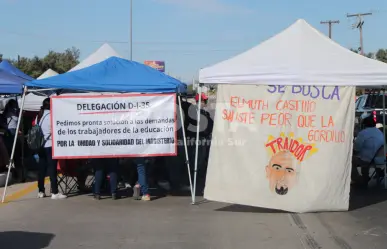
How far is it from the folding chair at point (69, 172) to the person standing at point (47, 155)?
285 millimetres

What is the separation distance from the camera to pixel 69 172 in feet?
30.3

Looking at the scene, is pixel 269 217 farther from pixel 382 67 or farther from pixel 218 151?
pixel 382 67

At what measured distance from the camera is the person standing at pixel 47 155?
8.68m

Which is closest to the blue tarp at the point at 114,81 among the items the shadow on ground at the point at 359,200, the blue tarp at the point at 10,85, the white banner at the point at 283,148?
the white banner at the point at 283,148

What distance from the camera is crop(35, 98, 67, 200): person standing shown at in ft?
28.5

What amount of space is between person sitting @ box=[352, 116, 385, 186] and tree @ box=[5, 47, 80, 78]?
145 ft

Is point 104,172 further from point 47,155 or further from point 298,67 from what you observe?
point 298,67

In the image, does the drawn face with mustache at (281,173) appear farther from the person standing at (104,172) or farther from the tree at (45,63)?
the tree at (45,63)

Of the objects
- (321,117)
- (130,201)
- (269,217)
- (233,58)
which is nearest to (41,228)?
(130,201)

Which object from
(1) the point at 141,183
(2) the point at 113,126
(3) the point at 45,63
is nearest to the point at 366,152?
(1) the point at 141,183

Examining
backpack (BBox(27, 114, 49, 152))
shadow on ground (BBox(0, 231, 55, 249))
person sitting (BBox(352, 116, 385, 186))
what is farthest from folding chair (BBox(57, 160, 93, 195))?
person sitting (BBox(352, 116, 385, 186))

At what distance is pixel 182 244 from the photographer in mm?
6047

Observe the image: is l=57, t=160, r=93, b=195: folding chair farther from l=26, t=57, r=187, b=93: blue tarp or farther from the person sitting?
the person sitting

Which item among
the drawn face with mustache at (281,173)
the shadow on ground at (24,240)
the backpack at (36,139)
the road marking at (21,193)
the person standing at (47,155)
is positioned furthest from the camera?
the road marking at (21,193)
